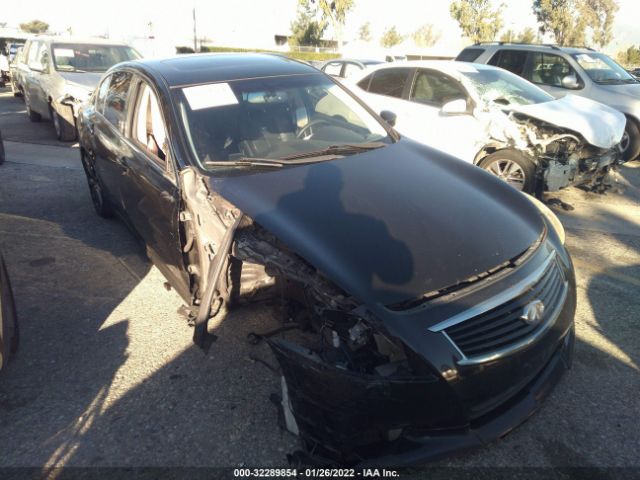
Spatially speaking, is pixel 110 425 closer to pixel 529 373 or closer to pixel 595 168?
pixel 529 373

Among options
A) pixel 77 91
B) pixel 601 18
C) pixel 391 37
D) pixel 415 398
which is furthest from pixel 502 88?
pixel 391 37

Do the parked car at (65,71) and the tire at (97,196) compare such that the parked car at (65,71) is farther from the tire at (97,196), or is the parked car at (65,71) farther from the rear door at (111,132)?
the rear door at (111,132)

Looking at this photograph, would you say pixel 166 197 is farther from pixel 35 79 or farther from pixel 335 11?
pixel 335 11

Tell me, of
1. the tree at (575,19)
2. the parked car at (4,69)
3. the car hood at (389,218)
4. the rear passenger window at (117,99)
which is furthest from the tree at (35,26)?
the car hood at (389,218)

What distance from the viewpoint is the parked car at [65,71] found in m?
8.25

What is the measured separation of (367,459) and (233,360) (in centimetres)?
126

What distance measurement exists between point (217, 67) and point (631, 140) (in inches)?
283

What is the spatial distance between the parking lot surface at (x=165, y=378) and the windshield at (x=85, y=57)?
548 cm

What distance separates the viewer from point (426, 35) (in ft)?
214

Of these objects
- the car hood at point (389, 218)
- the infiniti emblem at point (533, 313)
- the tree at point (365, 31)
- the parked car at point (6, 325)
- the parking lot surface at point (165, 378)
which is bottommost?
the tree at point (365, 31)

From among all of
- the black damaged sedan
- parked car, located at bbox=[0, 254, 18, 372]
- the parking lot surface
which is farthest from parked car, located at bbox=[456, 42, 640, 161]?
parked car, located at bbox=[0, 254, 18, 372]

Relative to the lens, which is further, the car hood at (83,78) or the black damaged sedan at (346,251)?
the car hood at (83,78)

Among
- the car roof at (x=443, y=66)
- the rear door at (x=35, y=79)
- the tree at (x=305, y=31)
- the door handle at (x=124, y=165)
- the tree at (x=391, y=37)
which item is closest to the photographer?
the door handle at (x=124, y=165)

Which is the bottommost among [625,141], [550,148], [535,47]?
[625,141]
